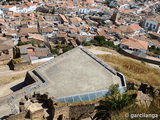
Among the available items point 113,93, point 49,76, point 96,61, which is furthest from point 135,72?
point 49,76

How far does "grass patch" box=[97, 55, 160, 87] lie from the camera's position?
2320 cm

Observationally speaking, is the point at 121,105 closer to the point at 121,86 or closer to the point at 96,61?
the point at 121,86

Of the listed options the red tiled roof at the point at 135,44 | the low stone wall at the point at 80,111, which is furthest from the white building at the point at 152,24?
the low stone wall at the point at 80,111

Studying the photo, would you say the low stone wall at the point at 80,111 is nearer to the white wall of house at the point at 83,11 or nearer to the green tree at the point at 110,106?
the green tree at the point at 110,106

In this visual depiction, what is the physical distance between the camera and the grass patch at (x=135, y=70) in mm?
23202

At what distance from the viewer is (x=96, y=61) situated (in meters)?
20.7

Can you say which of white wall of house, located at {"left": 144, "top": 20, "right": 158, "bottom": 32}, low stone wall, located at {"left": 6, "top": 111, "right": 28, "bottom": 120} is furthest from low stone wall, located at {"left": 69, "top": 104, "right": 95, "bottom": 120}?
white wall of house, located at {"left": 144, "top": 20, "right": 158, "bottom": 32}

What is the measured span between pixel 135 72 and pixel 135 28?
41.3 m

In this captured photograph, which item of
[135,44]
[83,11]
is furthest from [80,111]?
[83,11]

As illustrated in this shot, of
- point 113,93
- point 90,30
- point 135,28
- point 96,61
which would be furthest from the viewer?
point 135,28

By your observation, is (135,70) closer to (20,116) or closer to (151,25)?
(20,116)

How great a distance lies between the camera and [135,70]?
87.4 ft

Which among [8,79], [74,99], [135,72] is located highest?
[74,99]

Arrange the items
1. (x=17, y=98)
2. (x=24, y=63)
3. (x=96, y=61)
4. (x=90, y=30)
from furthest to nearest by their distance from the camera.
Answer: (x=90, y=30) → (x=24, y=63) → (x=96, y=61) → (x=17, y=98)
